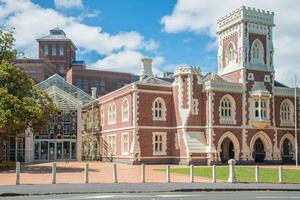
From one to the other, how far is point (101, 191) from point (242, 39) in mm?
29902

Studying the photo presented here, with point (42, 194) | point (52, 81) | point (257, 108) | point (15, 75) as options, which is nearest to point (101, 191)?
point (42, 194)

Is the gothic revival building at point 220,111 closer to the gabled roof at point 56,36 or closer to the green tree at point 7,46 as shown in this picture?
the green tree at point 7,46

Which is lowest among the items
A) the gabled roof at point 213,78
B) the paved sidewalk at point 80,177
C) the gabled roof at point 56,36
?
the paved sidewalk at point 80,177

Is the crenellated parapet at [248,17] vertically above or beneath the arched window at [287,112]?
above

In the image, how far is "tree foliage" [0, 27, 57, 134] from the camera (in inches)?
1246

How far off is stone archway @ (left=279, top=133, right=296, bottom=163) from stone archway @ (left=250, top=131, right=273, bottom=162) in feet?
6.13

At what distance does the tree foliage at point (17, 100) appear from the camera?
31641 millimetres

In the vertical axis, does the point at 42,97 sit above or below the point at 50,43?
below

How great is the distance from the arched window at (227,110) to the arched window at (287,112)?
19.8 feet

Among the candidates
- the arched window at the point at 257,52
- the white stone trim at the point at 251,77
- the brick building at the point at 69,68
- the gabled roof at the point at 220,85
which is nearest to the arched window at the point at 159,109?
the gabled roof at the point at 220,85

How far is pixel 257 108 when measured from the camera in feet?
144

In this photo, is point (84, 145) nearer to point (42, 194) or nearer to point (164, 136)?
point (164, 136)

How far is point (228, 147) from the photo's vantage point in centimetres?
4669

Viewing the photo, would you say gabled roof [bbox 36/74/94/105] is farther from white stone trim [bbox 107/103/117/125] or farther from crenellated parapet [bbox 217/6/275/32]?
crenellated parapet [bbox 217/6/275/32]
